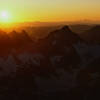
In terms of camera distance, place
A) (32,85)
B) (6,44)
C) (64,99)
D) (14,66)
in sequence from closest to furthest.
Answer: (64,99) → (32,85) → (14,66) → (6,44)

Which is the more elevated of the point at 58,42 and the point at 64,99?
the point at 58,42

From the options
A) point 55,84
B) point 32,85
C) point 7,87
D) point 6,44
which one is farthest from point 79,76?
point 6,44

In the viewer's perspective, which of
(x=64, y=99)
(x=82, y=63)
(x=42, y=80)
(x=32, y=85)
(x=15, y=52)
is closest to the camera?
(x=64, y=99)

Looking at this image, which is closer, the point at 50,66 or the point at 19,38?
the point at 50,66

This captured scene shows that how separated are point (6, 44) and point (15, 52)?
6012mm

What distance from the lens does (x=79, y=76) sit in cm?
4234

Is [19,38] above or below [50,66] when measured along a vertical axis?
above

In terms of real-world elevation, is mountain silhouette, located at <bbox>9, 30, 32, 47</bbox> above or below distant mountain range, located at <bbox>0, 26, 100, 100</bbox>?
above

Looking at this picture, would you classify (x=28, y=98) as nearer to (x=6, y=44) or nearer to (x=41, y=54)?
(x=41, y=54)

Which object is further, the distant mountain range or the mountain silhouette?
the mountain silhouette

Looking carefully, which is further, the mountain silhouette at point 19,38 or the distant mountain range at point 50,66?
the mountain silhouette at point 19,38

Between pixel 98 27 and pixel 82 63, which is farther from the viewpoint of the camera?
pixel 98 27

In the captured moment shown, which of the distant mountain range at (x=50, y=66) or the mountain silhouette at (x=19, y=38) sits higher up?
the mountain silhouette at (x=19, y=38)

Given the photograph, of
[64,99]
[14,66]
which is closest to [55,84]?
[64,99]
